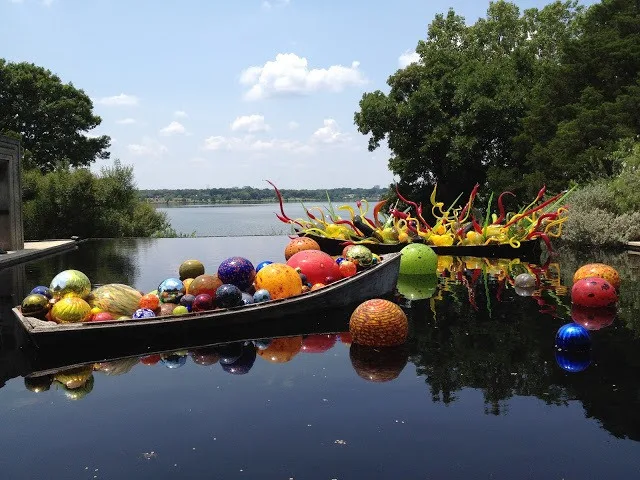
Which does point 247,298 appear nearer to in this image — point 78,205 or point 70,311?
Answer: point 70,311

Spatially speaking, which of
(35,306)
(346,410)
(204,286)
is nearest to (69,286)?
(35,306)

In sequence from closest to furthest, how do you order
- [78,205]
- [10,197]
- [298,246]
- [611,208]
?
[298,246], [10,197], [611,208], [78,205]

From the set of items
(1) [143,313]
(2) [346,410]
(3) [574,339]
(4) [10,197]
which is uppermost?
(4) [10,197]

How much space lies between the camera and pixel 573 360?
24.1 feet

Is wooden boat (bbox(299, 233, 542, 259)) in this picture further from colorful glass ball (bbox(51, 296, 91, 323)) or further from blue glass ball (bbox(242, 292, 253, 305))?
colorful glass ball (bbox(51, 296, 91, 323))

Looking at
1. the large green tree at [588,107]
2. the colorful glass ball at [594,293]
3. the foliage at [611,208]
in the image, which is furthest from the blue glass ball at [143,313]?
the large green tree at [588,107]

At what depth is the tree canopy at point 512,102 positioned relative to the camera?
2550 cm

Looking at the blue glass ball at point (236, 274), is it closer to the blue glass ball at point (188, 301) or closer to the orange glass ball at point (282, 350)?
the blue glass ball at point (188, 301)

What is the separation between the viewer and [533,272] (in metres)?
14.9

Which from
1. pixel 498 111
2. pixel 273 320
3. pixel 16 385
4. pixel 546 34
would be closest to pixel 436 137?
pixel 498 111

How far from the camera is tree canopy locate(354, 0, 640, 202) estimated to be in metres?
25.5

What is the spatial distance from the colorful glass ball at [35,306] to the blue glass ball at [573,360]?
20.8 feet

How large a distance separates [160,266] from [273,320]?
29.5ft

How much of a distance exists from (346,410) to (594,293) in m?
6.11
